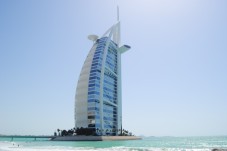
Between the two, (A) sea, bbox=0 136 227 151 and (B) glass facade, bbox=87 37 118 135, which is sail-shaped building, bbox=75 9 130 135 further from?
(A) sea, bbox=0 136 227 151

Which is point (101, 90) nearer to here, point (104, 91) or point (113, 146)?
point (104, 91)

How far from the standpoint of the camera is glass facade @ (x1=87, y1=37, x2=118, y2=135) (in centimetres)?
12669

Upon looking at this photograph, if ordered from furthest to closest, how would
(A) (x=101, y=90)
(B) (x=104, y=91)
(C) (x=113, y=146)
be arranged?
(B) (x=104, y=91) → (A) (x=101, y=90) → (C) (x=113, y=146)

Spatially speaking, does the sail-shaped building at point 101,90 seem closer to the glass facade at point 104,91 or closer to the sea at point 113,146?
the glass facade at point 104,91

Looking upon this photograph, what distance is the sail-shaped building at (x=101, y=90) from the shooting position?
417ft

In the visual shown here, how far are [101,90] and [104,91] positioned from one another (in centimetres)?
588

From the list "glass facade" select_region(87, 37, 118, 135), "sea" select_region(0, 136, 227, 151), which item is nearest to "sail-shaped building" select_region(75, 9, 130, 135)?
"glass facade" select_region(87, 37, 118, 135)

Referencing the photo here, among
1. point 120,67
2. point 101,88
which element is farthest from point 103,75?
point 120,67

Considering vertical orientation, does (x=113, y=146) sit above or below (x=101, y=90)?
below

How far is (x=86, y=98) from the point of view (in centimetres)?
12988

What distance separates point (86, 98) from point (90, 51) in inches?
983

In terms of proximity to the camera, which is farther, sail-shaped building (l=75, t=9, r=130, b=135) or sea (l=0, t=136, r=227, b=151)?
sail-shaped building (l=75, t=9, r=130, b=135)

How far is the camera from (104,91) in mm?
133375

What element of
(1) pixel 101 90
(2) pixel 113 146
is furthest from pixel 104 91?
(2) pixel 113 146
